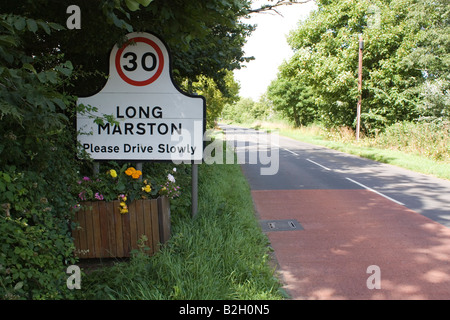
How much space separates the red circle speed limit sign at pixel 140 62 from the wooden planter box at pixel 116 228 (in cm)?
149

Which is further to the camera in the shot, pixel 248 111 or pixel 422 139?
pixel 248 111

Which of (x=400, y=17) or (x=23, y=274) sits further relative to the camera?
(x=400, y=17)

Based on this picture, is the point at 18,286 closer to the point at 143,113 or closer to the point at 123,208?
the point at 123,208

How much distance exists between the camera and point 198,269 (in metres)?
3.71

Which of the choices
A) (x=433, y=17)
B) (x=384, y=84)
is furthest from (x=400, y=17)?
(x=384, y=84)

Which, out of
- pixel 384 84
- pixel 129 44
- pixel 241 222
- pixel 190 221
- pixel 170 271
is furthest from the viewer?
pixel 384 84

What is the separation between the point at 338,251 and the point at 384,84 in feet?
84.1

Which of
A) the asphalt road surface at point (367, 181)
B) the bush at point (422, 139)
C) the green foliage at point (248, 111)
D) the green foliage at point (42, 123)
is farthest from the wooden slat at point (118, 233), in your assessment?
the green foliage at point (248, 111)

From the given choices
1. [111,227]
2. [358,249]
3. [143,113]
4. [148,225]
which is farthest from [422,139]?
[111,227]

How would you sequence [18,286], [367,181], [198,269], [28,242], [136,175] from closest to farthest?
1. [18,286]
2. [28,242]
3. [198,269]
4. [136,175]
5. [367,181]

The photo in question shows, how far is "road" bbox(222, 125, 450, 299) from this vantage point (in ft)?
13.5

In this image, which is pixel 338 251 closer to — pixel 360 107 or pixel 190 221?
pixel 190 221

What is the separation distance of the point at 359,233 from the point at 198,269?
3.37 metres
